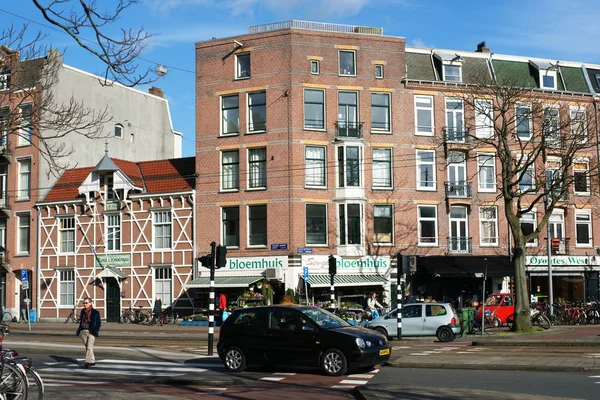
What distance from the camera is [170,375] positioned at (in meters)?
17.4

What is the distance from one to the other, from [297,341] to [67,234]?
31712mm

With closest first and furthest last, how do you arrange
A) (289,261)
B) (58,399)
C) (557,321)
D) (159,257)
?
(58,399) → (557,321) → (289,261) → (159,257)

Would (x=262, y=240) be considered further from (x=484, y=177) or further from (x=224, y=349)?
(x=224, y=349)

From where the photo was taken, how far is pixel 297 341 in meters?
17.3

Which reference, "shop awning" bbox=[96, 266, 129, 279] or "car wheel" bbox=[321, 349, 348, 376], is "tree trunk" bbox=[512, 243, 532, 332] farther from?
"shop awning" bbox=[96, 266, 129, 279]

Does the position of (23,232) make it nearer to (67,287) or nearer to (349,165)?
(67,287)

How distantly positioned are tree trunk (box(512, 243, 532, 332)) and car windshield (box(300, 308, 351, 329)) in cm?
1405

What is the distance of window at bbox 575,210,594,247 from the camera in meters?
44.4

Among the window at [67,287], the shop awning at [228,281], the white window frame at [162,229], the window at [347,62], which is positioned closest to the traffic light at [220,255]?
the shop awning at [228,281]

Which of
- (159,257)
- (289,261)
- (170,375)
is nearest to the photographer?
(170,375)

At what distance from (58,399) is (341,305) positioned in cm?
2641

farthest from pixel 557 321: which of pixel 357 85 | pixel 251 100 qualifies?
pixel 251 100

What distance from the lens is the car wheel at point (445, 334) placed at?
26.9 metres

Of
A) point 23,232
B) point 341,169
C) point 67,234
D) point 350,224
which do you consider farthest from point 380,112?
point 23,232
